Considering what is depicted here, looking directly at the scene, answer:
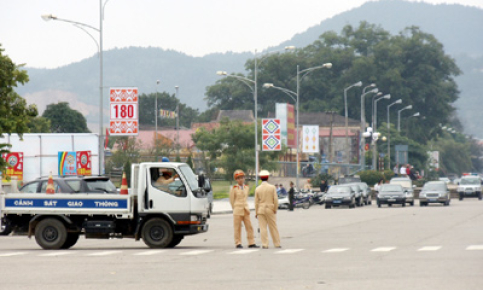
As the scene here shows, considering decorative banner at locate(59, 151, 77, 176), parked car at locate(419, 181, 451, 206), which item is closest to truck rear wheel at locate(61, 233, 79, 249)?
decorative banner at locate(59, 151, 77, 176)

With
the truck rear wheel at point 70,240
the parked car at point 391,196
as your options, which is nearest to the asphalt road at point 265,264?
the truck rear wheel at point 70,240

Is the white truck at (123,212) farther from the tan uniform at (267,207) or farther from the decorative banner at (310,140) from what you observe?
the decorative banner at (310,140)

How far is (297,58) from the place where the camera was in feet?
447

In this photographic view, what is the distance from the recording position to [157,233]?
2064 cm

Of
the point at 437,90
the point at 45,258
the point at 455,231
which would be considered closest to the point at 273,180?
the point at 437,90

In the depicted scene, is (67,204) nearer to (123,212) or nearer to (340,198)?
(123,212)

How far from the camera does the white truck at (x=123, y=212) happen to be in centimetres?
2050

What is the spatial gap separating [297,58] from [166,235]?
117275 millimetres

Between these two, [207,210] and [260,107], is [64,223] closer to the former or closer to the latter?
[207,210]

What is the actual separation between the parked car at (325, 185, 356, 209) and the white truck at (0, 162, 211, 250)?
31.9 metres

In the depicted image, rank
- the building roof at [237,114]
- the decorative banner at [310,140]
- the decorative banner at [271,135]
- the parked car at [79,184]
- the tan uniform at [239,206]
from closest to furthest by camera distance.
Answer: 1. the tan uniform at [239,206]
2. the parked car at [79,184]
3. the decorative banner at [271,135]
4. the decorative banner at [310,140]
5. the building roof at [237,114]

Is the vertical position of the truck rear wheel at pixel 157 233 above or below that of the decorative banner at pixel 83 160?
below

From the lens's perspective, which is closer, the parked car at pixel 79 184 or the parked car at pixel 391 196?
the parked car at pixel 79 184

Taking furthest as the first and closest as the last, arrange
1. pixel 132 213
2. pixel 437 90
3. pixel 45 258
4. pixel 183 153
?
pixel 437 90 < pixel 183 153 < pixel 132 213 < pixel 45 258
